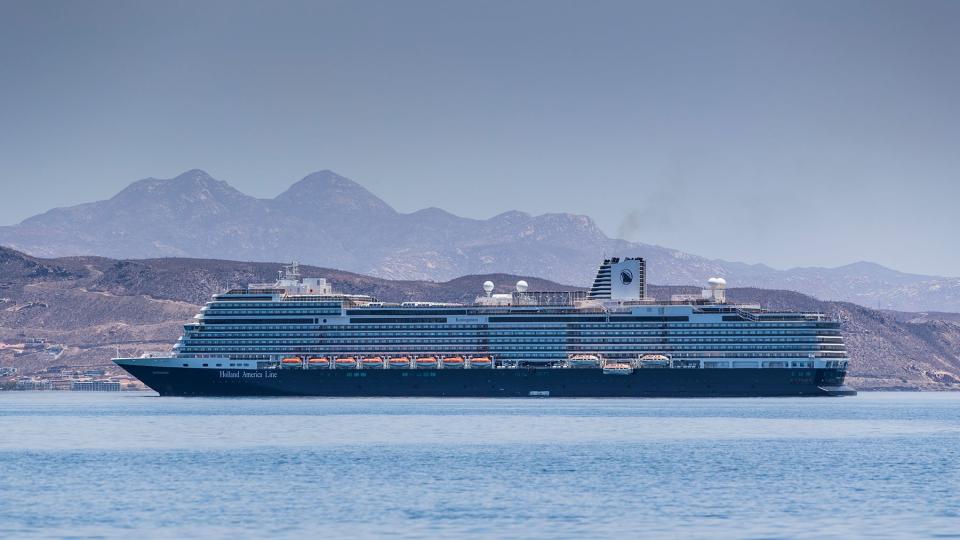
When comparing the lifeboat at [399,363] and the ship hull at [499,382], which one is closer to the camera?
the ship hull at [499,382]

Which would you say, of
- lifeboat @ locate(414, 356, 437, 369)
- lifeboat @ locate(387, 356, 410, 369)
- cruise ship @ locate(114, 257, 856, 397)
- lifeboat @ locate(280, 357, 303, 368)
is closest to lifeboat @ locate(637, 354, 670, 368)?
cruise ship @ locate(114, 257, 856, 397)

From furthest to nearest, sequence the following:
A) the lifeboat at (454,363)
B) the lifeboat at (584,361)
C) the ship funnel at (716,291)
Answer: the ship funnel at (716,291)
the lifeboat at (454,363)
the lifeboat at (584,361)

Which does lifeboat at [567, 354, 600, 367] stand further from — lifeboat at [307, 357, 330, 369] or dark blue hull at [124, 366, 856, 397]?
lifeboat at [307, 357, 330, 369]

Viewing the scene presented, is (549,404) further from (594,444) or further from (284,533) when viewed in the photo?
(284,533)

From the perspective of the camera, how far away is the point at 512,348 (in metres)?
172

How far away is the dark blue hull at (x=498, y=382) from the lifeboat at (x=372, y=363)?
27.1 inches

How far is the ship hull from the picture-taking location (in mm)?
165250

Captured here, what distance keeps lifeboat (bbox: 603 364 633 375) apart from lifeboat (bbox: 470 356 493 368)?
12136mm

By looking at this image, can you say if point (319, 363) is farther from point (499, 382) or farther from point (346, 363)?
point (499, 382)

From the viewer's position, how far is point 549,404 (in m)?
151

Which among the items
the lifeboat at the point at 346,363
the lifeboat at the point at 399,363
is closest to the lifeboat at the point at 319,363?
the lifeboat at the point at 346,363

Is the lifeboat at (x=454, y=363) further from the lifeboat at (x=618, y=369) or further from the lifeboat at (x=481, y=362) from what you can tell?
the lifeboat at (x=618, y=369)

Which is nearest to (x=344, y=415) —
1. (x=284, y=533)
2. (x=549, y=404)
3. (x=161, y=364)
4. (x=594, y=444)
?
(x=549, y=404)

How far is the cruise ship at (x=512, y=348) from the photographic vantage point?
166125mm
